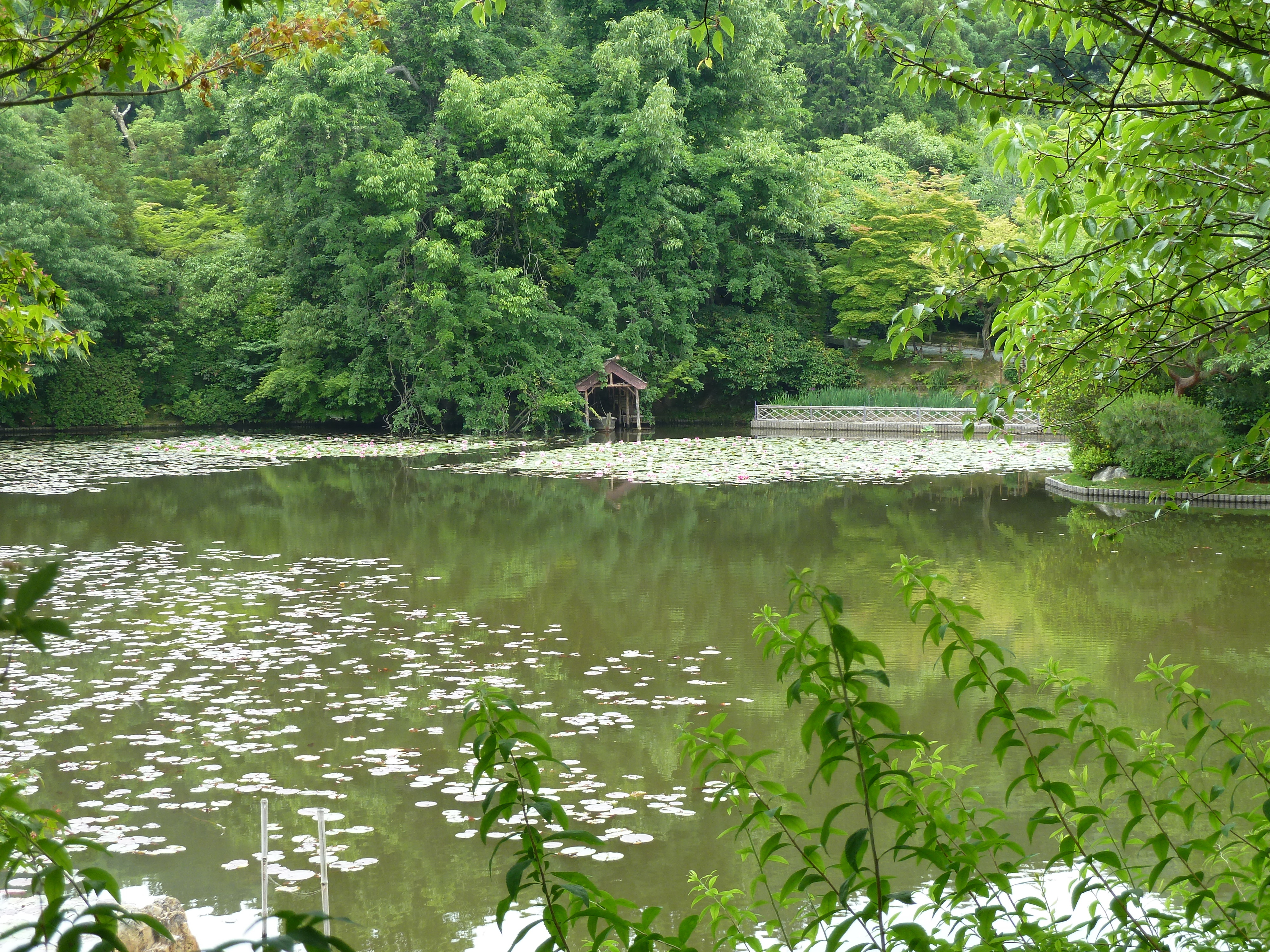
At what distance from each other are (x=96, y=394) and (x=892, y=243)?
24.9 m

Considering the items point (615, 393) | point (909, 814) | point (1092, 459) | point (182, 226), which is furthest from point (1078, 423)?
point (182, 226)

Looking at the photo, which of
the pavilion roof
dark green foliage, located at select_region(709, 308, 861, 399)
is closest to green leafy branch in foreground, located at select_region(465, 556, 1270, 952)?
the pavilion roof

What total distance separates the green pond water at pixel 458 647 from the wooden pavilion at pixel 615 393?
1408 cm

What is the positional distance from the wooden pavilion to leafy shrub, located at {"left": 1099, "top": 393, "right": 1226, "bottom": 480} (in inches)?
642

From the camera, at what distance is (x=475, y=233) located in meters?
28.7

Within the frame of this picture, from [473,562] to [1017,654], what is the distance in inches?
242

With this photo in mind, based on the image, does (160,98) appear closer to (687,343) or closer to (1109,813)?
(687,343)

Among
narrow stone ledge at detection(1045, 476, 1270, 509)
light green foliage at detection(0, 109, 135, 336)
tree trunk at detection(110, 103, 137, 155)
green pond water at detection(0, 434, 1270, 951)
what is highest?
tree trunk at detection(110, 103, 137, 155)

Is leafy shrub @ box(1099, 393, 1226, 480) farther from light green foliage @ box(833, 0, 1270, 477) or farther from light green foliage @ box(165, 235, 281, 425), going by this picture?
light green foliage @ box(165, 235, 281, 425)

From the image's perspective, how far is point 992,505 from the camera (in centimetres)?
1633

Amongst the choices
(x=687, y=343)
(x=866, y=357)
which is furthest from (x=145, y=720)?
(x=866, y=357)

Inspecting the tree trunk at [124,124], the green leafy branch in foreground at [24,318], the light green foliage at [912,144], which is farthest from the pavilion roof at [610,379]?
the green leafy branch in foreground at [24,318]

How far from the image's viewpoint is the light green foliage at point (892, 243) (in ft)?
112

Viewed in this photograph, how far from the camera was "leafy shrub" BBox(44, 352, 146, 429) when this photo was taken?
31609 millimetres
